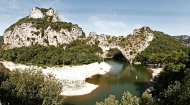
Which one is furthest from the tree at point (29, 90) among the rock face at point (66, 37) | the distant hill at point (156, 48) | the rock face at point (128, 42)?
the rock face at point (66, 37)

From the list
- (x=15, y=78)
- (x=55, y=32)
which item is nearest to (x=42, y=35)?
(x=55, y=32)

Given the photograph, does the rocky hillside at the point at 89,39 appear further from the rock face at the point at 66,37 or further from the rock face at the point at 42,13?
the rock face at the point at 42,13

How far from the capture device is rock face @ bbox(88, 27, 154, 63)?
124 m

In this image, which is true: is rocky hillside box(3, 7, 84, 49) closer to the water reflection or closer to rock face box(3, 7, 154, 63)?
rock face box(3, 7, 154, 63)

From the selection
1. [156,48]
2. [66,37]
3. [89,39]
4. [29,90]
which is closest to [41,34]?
[66,37]

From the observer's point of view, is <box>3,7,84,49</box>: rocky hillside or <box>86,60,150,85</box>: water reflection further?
<box>3,7,84,49</box>: rocky hillside

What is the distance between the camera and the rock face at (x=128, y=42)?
123750 mm

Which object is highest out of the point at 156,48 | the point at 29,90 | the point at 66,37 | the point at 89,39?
the point at 66,37

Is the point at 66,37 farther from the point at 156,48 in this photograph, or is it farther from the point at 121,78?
the point at 121,78

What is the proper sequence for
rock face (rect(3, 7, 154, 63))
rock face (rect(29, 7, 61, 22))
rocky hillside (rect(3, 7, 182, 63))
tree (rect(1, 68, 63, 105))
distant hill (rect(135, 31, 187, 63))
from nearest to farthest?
1. tree (rect(1, 68, 63, 105))
2. distant hill (rect(135, 31, 187, 63))
3. rocky hillside (rect(3, 7, 182, 63))
4. rock face (rect(3, 7, 154, 63))
5. rock face (rect(29, 7, 61, 22))

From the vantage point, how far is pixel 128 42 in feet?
423

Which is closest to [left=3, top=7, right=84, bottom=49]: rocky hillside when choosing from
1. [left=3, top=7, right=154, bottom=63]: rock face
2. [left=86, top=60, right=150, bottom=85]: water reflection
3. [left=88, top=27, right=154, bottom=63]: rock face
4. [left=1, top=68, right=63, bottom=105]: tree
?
[left=3, top=7, right=154, bottom=63]: rock face

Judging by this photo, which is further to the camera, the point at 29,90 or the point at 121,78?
the point at 121,78

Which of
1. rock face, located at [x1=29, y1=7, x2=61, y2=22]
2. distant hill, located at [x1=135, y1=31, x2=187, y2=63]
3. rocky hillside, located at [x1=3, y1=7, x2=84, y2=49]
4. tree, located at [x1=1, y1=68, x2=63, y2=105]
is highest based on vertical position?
rock face, located at [x1=29, y1=7, x2=61, y2=22]
